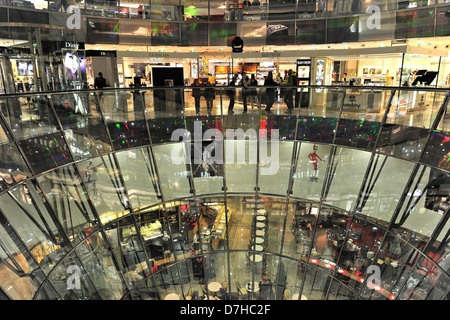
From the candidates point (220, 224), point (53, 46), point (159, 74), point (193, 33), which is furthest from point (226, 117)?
point (193, 33)

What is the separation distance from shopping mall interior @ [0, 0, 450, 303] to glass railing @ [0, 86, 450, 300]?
5cm

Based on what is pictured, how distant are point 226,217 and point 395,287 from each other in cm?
737

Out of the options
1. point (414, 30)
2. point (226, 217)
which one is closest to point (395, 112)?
point (226, 217)

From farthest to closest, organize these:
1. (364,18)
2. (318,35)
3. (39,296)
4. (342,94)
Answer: (318,35)
(364,18)
(342,94)
(39,296)

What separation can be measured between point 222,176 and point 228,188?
2.17 ft

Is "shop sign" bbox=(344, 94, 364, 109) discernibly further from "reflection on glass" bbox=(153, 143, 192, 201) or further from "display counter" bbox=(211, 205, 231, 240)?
"reflection on glass" bbox=(153, 143, 192, 201)

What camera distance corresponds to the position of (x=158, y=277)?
14.0m

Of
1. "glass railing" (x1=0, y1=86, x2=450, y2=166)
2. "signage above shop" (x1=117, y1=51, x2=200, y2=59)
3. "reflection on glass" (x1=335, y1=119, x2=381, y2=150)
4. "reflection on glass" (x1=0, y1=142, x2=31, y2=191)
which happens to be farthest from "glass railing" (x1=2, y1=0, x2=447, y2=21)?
"reflection on glass" (x1=0, y1=142, x2=31, y2=191)

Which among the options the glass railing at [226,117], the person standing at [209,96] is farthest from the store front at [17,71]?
the person standing at [209,96]

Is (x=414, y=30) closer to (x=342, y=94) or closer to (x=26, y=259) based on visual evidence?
(x=342, y=94)

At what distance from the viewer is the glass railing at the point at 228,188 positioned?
987cm

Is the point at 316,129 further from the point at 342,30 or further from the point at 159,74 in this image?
the point at 342,30

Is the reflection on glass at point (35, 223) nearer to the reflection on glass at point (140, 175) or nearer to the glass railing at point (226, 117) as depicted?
the glass railing at point (226, 117)

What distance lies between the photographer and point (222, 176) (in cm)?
1628
